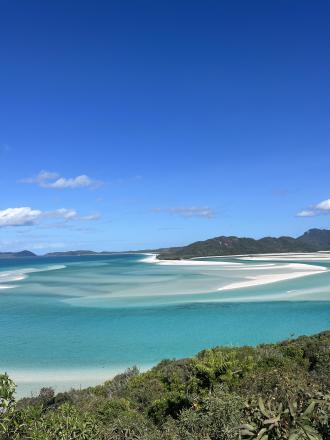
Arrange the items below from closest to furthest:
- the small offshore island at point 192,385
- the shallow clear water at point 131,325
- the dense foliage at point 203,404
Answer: the dense foliage at point 203,404 → the small offshore island at point 192,385 → the shallow clear water at point 131,325

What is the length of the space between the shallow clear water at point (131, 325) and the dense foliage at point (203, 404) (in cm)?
566

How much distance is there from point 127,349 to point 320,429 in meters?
18.6

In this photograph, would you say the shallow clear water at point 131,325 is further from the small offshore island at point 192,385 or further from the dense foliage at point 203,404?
the dense foliage at point 203,404

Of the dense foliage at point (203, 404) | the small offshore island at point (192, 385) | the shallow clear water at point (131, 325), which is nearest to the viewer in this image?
the dense foliage at point (203, 404)

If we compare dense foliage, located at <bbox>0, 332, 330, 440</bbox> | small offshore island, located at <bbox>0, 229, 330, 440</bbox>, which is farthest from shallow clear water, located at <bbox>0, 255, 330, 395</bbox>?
dense foliage, located at <bbox>0, 332, 330, 440</bbox>

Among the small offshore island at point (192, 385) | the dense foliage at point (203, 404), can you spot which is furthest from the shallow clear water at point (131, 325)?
the dense foliage at point (203, 404)

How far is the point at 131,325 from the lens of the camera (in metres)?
28.6

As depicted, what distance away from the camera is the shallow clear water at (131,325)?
20344mm

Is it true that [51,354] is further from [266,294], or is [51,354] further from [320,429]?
[266,294]

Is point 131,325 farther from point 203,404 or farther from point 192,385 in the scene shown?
point 203,404

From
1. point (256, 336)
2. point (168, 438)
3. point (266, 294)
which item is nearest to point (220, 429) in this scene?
point (168, 438)

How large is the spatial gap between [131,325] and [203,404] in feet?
67.8

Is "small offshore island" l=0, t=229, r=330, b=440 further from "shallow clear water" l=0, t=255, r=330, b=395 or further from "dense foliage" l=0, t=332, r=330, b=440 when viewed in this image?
"shallow clear water" l=0, t=255, r=330, b=395

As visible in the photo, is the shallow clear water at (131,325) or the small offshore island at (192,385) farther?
the shallow clear water at (131,325)
